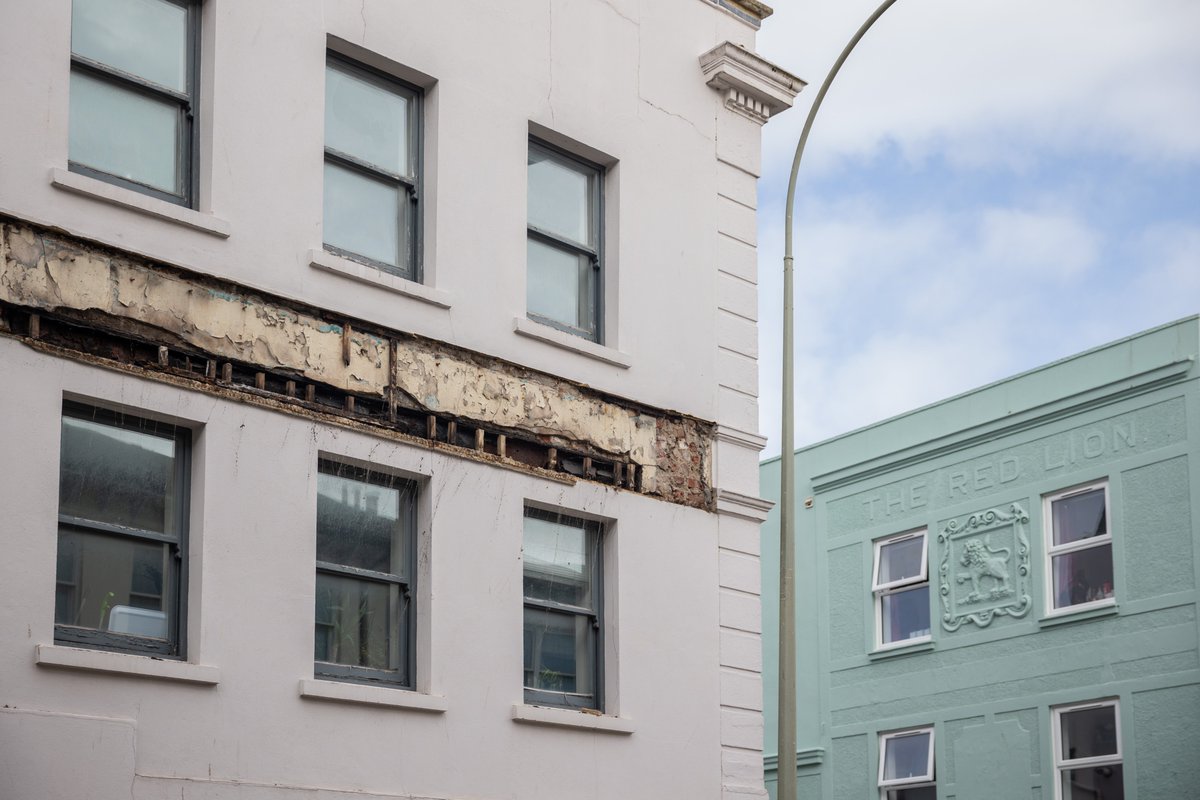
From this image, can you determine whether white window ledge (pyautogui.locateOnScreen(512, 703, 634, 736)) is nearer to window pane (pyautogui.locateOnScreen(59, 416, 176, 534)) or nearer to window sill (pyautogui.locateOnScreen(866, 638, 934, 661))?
window pane (pyautogui.locateOnScreen(59, 416, 176, 534))

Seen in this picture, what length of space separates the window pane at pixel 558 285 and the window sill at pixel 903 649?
11.5 m

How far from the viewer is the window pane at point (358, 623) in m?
11.8

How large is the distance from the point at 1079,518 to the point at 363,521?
13.0m

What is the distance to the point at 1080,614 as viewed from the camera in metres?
21.9

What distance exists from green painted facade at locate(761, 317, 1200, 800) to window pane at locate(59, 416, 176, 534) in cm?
1407

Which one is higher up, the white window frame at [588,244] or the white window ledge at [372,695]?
the white window frame at [588,244]

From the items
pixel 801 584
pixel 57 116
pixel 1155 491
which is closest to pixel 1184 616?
pixel 1155 491

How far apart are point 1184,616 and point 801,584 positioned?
23.0 feet

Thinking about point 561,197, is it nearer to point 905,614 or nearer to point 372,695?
point 372,695

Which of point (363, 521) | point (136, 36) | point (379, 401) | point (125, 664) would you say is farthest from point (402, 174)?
point (125, 664)

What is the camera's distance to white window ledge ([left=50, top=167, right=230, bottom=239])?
10602 millimetres

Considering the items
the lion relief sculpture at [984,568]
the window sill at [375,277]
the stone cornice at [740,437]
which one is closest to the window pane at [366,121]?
the window sill at [375,277]

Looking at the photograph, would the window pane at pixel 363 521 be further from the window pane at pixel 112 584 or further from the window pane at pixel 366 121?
the window pane at pixel 366 121

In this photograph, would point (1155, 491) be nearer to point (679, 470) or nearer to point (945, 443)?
point (945, 443)
